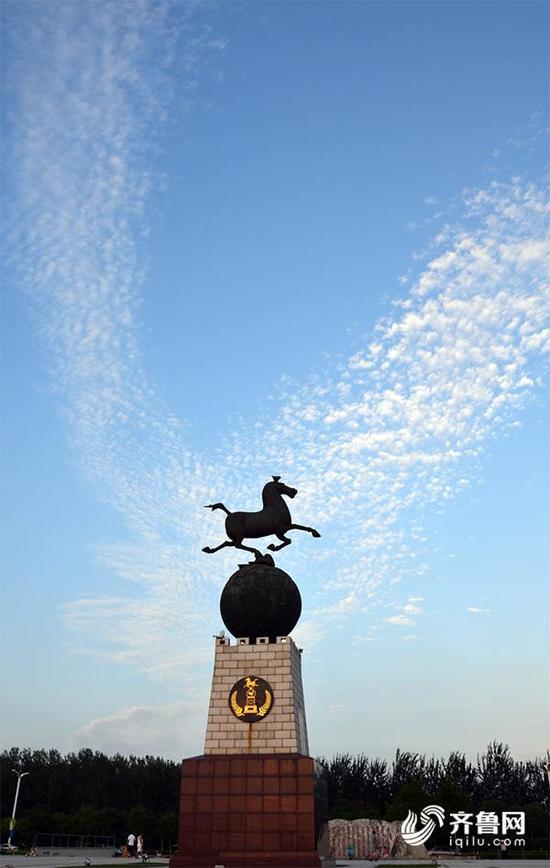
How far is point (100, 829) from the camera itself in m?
51.9

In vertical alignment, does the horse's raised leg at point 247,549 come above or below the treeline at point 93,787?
above

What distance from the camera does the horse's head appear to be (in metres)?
31.3

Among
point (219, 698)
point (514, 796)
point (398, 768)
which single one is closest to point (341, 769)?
point (398, 768)

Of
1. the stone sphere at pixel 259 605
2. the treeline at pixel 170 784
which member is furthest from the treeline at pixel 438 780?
the stone sphere at pixel 259 605

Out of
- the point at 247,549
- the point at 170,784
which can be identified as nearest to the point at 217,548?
the point at 247,549

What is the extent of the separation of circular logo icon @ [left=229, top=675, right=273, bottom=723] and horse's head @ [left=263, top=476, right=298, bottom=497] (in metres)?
7.42

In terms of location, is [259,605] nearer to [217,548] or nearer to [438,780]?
[217,548]

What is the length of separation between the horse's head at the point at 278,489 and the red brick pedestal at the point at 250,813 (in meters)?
9.96

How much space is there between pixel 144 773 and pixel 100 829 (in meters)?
9.97

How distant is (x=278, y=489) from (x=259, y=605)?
197 inches

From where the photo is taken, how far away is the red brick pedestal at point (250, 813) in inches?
964

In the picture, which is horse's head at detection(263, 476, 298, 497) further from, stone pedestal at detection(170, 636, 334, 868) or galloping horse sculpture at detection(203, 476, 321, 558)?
stone pedestal at detection(170, 636, 334, 868)

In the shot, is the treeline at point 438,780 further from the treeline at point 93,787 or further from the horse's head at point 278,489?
the horse's head at point 278,489

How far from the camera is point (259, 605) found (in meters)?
28.5
